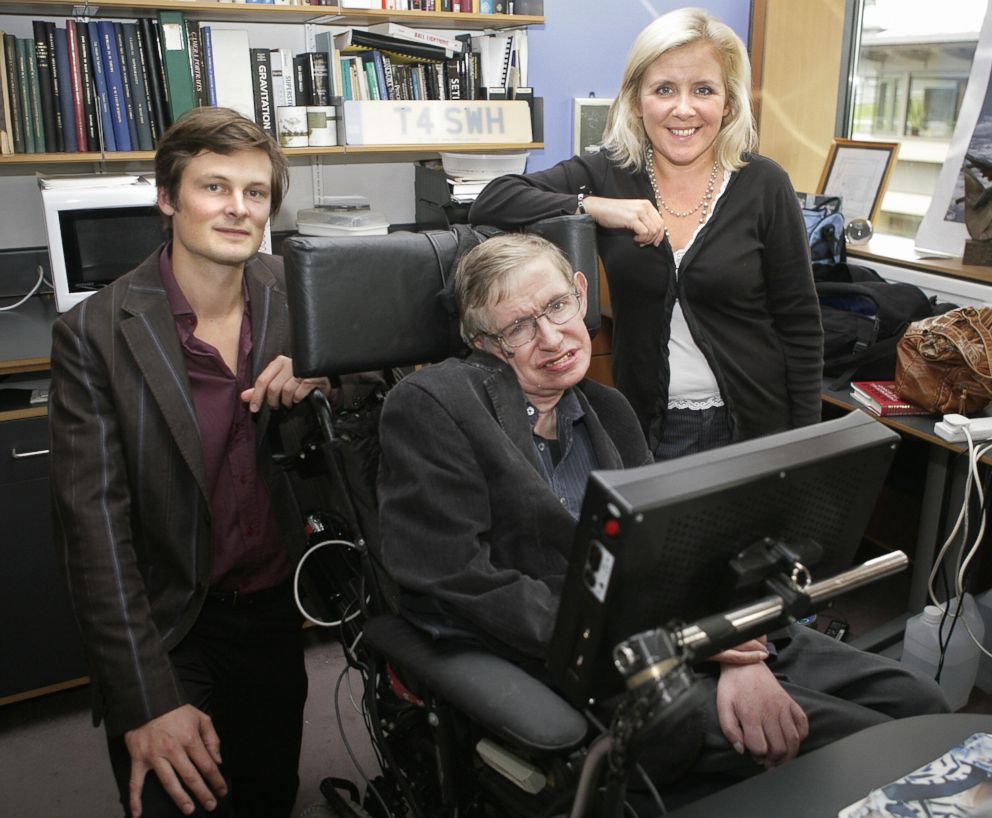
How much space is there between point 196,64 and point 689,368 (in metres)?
1.72

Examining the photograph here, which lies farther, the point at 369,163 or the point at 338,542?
the point at 369,163

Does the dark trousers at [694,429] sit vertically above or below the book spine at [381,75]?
below

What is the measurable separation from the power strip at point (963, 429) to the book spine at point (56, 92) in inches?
93.1

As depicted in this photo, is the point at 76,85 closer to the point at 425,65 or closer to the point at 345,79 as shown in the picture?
the point at 345,79

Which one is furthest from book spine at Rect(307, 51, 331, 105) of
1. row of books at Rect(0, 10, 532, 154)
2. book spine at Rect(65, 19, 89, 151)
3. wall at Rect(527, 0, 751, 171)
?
wall at Rect(527, 0, 751, 171)

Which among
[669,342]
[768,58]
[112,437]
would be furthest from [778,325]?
[768,58]

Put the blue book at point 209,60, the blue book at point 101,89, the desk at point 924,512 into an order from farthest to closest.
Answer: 1. the blue book at point 209,60
2. the blue book at point 101,89
3. the desk at point 924,512

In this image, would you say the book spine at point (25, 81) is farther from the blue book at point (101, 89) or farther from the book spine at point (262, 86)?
the book spine at point (262, 86)

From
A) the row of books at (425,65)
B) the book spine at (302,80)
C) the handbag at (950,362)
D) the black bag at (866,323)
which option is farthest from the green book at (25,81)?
the handbag at (950,362)

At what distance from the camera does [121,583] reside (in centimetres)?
148

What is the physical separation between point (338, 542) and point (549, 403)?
1.36 feet

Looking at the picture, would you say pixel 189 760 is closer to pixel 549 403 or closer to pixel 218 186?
pixel 549 403

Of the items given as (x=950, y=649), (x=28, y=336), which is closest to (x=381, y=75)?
(x=28, y=336)

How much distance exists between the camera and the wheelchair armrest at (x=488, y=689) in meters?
1.09
